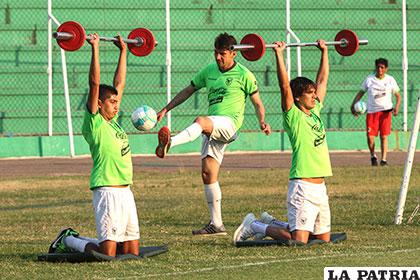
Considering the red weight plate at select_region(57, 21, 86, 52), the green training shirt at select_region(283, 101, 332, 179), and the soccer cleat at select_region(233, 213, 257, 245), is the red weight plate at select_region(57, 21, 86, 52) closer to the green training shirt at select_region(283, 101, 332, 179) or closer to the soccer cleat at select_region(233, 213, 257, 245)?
the green training shirt at select_region(283, 101, 332, 179)

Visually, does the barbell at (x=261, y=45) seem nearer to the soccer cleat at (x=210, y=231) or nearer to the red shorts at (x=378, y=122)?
the soccer cleat at (x=210, y=231)

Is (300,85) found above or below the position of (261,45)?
below

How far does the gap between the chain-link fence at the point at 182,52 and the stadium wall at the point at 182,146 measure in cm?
50

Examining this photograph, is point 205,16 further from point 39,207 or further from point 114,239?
point 114,239

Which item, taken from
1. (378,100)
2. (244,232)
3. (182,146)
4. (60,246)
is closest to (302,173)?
(244,232)

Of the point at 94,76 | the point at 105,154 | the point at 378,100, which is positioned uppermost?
the point at 94,76

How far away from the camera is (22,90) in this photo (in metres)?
28.6

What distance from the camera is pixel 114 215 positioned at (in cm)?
1105

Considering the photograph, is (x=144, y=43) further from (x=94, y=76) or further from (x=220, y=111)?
(x=94, y=76)

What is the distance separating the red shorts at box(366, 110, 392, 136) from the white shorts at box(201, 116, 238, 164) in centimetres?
1126

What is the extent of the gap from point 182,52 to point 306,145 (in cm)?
1823

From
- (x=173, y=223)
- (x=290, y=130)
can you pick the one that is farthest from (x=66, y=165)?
(x=290, y=130)

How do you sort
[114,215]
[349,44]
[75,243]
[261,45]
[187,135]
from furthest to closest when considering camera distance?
[349,44], [261,45], [187,135], [75,243], [114,215]

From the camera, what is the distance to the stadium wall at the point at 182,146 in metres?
27.4
